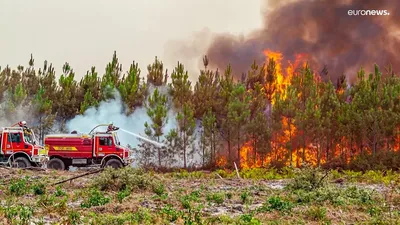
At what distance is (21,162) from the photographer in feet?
99.7

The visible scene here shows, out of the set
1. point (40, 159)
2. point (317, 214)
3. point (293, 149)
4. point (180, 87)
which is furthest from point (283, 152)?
point (317, 214)

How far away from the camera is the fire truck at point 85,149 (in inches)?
1286

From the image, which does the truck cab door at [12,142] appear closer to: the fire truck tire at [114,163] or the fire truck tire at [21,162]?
the fire truck tire at [21,162]

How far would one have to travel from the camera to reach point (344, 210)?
45.4 feet

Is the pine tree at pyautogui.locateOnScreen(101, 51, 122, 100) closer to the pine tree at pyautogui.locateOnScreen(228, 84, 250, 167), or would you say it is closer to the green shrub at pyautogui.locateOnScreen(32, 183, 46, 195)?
the pine tree at pyautogui.locateOnScreen(228, 84, 250, 167)

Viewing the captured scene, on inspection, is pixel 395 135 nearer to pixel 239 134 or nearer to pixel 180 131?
pixel 239 134

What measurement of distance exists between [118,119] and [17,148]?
1296 cm

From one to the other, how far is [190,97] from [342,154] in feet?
44.6

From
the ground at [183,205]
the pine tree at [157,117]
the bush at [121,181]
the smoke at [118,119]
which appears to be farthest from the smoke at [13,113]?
the bush at [121,181]

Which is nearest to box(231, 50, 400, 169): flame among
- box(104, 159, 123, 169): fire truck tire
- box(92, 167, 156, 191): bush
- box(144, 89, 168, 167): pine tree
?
box(144, 89, 168, 167): pine tree

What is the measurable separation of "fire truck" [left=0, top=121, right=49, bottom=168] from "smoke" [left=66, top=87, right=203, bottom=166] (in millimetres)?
11007

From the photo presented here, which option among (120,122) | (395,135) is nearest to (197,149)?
(120,122)

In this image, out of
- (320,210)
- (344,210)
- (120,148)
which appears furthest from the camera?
(120,148)

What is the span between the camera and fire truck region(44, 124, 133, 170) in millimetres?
32656
